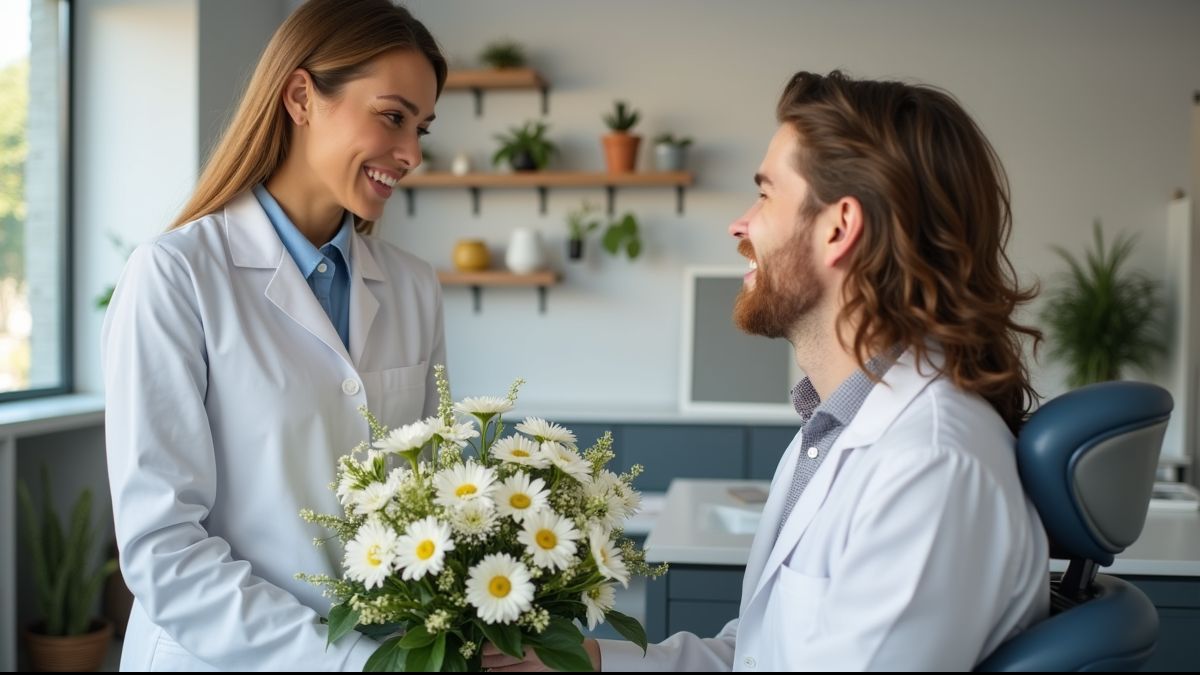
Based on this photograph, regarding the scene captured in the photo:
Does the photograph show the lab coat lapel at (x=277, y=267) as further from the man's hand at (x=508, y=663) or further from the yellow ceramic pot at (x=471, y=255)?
the yellow ceramic pot at (x=471, y=255)

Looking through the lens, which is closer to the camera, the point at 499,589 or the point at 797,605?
the point at 499,589

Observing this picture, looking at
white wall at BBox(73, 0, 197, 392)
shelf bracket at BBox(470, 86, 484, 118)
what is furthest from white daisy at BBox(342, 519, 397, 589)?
shelf bracket at BBox(470, 86, 484, 118)

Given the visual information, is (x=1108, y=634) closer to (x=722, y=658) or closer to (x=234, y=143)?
(x=722, y=658)

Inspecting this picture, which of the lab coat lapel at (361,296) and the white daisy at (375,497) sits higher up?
the lab coat lapel at (361,296)

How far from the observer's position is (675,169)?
518 centimetres

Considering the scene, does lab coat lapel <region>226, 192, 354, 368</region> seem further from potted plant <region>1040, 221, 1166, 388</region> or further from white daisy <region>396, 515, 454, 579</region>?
potted plant <region>1040, 221, 1166, 388</region>

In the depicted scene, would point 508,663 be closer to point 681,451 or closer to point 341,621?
point 341,621

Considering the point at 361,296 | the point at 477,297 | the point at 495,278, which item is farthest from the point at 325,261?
the point at 477,297

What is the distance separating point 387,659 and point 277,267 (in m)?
0.65

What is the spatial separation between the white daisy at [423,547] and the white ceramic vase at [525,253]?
13.4ft

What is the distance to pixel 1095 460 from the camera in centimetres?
122

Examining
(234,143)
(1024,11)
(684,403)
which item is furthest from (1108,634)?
(1024,11)

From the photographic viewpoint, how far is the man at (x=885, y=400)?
45.9 inches

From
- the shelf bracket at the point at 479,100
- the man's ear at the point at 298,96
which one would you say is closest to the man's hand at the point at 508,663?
the man's ear at the point at 298,96
